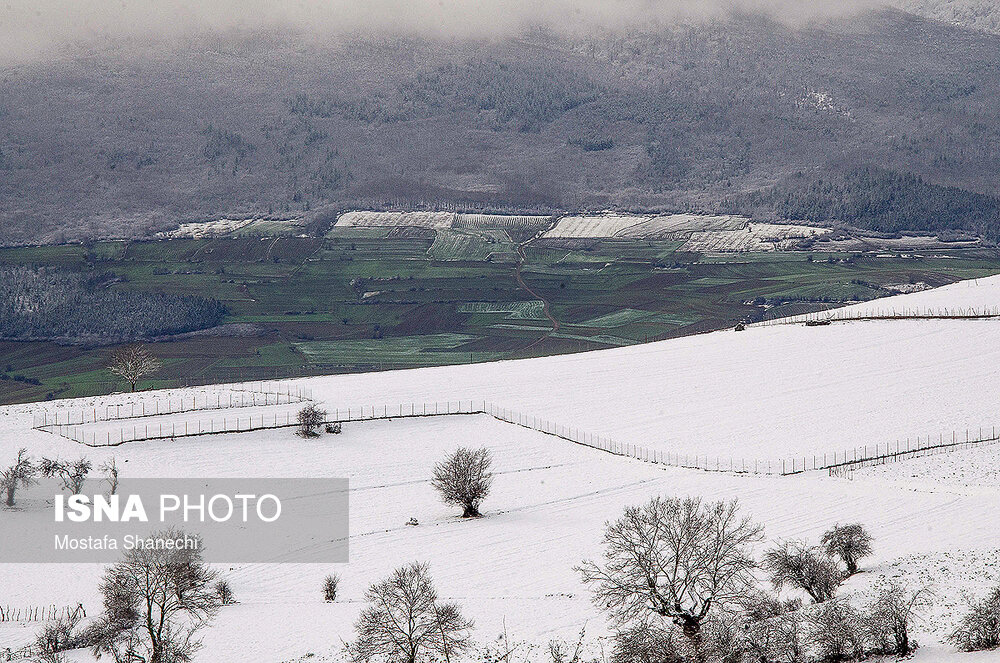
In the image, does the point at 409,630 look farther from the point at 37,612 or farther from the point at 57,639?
the point at 37,612

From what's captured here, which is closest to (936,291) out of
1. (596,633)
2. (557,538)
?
(557,538)

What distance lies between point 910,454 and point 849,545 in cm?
2983

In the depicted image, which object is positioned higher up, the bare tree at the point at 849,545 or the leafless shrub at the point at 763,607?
the bare tree at the point at 849,545

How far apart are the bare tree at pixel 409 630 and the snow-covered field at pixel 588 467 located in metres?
2.19

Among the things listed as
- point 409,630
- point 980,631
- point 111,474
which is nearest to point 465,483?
point 111,474

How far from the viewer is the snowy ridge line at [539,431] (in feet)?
260

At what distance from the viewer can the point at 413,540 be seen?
6456 centimetres

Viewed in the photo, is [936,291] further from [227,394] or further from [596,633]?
[596,633]

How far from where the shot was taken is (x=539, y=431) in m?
91.2

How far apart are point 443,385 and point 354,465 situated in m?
25.5

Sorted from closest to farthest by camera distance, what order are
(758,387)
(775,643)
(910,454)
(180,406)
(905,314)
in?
(775,643), (910,454), (180,406), (758,387), (905,314)

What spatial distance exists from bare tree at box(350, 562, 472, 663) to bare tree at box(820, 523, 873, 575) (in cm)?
1681

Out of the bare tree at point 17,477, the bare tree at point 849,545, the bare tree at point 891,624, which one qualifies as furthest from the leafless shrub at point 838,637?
the bare tree at point 17,477

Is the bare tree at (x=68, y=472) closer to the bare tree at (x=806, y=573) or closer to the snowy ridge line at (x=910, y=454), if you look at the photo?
the bare tree at (x=806, y=573)
